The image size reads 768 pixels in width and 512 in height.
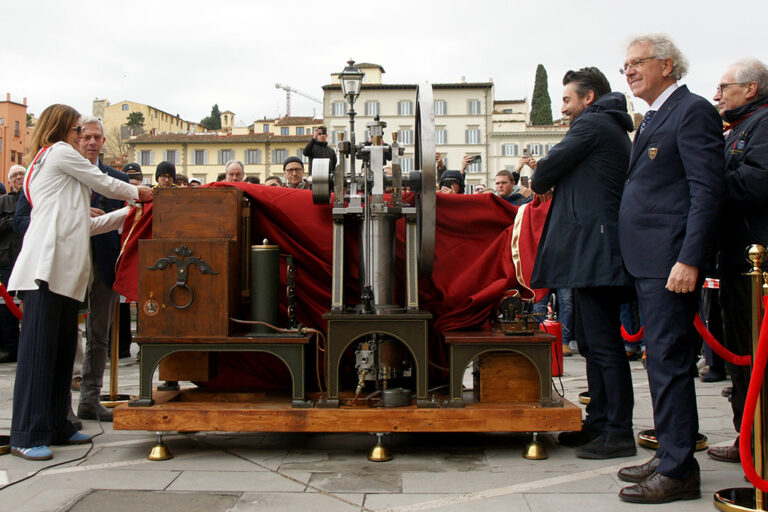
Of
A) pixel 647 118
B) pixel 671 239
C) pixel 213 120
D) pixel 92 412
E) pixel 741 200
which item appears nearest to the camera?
pixel 671 239

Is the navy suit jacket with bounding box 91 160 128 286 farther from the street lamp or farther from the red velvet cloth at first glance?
the street lamp

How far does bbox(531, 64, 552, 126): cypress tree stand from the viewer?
6431 cm

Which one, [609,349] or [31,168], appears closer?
[609,349]

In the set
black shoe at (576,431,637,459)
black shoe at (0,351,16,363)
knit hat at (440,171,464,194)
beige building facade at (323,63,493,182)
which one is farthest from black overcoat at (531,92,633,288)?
beige building facade at (323,63,493,182)

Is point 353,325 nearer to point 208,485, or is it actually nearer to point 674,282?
point 208,485

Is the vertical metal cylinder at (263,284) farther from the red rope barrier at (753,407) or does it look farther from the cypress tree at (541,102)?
the cypress tree at (541,102)

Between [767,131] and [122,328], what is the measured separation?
6136mm

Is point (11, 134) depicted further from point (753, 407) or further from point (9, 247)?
point (753, 407)

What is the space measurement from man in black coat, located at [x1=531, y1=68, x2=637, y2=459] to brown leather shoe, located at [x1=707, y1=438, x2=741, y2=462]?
0.41 m

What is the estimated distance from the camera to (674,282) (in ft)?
10.2

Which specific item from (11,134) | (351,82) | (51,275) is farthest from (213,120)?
(51,275)

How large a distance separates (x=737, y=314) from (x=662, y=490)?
39.0 inches

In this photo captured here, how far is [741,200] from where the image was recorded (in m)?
3.36

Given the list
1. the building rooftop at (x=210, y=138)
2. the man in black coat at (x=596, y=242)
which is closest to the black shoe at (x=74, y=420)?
the man in black coat at (x=596, y=242)
